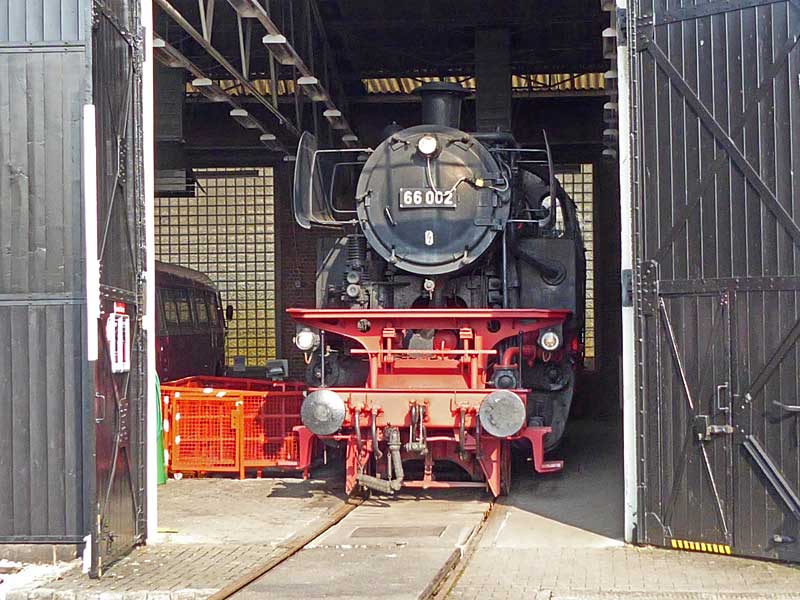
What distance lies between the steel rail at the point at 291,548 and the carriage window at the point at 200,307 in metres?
9.91

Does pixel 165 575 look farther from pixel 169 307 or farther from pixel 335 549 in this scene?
pixel 169 307

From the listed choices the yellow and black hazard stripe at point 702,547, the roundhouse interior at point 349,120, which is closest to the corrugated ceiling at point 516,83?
the roundhouse interior at point 349,120

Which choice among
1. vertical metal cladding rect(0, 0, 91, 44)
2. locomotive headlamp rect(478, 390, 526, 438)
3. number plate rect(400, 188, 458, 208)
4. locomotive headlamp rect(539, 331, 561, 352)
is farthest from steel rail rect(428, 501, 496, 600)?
vertical metal cladding rect(0, 0, 91, 44)

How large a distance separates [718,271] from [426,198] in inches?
156

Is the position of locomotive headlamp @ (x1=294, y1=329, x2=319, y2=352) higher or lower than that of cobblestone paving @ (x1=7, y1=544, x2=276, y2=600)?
higher

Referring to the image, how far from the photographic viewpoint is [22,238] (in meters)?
7.95

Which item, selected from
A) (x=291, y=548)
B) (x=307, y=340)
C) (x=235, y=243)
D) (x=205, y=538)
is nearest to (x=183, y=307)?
(x=235, y=243)

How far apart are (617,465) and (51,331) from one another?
7.05m

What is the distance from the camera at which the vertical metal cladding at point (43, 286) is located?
7.88 m

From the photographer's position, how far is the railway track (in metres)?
6.91

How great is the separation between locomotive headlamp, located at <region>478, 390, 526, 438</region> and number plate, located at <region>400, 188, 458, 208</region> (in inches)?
87.4

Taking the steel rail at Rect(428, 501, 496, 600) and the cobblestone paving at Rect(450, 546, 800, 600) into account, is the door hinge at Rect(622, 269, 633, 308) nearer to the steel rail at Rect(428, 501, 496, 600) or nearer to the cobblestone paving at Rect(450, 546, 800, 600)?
the cobblestone paving at Rect(450, 546, 800, 600)

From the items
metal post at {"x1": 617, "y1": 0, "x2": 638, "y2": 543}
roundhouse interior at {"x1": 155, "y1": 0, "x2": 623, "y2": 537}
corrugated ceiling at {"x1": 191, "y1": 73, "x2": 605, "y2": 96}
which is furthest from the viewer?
corrugated ceiling at {"x1": 191, "y1": 73, "x2": 605, "y2": 96}

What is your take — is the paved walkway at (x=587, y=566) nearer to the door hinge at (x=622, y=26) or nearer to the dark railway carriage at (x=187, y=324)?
the door hinge at (x=622, y=26)
